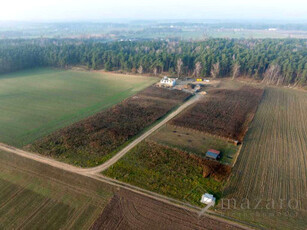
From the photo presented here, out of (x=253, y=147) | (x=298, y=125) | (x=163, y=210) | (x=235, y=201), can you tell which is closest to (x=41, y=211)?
(x=163, y=210)

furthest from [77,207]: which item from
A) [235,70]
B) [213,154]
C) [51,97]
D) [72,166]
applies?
[235,70]

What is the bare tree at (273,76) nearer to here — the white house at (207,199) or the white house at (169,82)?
the white house at (169,82)

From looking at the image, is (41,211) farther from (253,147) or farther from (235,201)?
(253,147)

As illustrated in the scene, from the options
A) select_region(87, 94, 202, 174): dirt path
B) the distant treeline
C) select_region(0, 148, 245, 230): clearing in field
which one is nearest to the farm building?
select_region(0, 148, 245, 230): clearing in field

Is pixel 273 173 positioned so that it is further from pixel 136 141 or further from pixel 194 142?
pixel 136 141

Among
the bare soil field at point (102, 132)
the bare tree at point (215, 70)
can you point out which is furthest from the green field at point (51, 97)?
the bare tree at point (215, 70)
